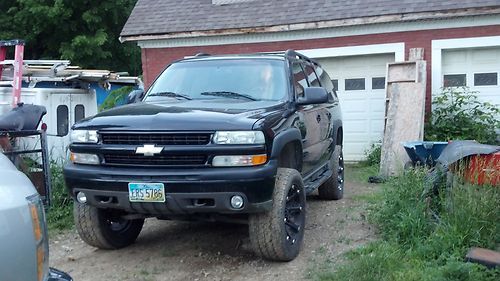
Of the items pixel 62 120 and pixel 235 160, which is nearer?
pixel 235 160

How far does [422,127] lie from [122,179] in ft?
22.6

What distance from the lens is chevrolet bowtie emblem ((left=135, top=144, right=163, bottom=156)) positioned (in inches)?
202

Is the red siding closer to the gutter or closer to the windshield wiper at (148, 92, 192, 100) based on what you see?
the gutter

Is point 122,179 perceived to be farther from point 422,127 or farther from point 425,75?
point 425,75

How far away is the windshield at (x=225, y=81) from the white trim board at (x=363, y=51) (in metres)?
5.92

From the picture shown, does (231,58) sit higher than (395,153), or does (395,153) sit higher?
A: (231,58)

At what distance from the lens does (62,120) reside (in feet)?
31.5

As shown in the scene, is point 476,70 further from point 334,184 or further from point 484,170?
point 484,170

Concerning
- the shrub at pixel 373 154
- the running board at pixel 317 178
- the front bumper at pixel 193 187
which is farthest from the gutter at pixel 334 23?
the front bumper at pixel 193 187

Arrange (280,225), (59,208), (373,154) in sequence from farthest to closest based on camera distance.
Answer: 1. (373,154)
2. (59,208)
3. (280,225)

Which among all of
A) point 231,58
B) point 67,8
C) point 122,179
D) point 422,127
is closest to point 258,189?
point 122,179

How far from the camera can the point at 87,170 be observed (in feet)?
17.6

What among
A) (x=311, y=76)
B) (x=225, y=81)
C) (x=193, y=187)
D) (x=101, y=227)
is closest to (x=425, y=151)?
(x=311, y=76)

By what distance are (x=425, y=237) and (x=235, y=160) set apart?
6.43 feet
